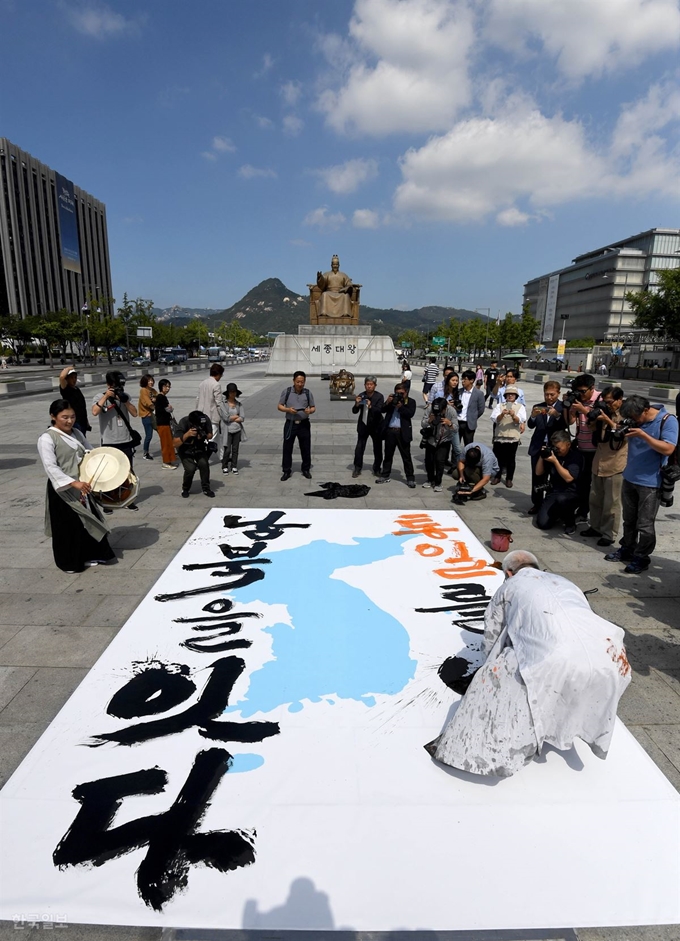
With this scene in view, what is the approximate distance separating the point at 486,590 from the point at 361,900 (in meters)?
3.07

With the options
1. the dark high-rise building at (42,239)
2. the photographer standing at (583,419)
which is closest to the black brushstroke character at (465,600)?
the photographer standing at (583,419)

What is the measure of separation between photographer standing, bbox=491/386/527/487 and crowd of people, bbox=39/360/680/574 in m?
0.02

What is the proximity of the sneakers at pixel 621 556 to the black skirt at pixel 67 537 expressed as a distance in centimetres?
522

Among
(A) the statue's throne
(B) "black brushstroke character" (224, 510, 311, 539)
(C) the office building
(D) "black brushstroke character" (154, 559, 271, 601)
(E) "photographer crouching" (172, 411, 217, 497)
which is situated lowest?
(D) "black brushstroke character" (154, 559, 271, 601)

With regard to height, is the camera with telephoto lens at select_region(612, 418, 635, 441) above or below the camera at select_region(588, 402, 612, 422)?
below

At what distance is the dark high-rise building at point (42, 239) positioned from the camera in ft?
226

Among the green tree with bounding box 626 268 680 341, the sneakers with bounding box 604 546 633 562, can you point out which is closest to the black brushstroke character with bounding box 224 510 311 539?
the sneakers with bounding box 604 546 633 562

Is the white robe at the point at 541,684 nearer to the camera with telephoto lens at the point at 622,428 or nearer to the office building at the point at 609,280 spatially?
the camera with telephoto lens at the point at 622,428

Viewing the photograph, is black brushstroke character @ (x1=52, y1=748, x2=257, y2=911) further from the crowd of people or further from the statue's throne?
the statue's throne

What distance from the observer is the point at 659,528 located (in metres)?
6.81

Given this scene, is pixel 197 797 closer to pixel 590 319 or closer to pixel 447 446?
pixel 447 446

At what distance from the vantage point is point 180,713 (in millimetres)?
3240

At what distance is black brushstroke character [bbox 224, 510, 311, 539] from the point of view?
20.7ft

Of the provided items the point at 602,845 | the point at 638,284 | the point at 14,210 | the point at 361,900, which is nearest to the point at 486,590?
the point at 602,845
